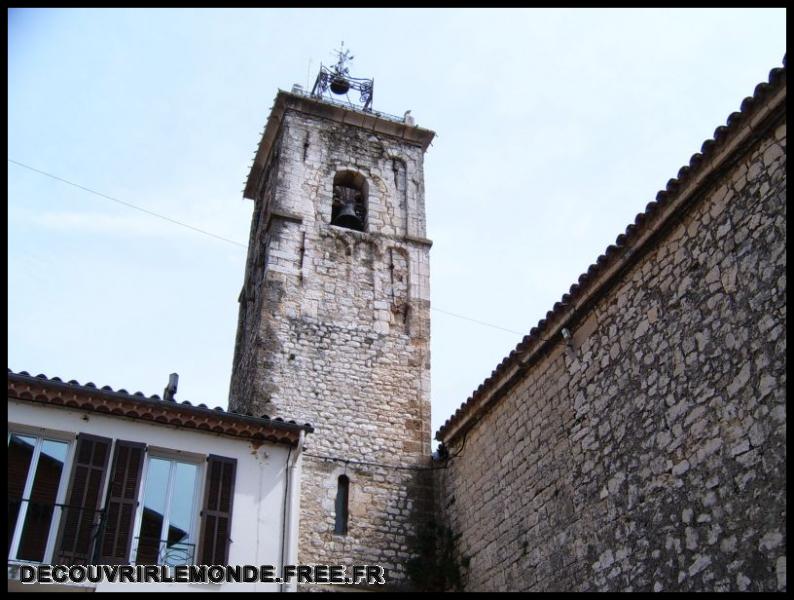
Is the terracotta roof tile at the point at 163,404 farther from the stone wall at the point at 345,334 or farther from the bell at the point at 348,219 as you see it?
the bell at the point at 348,219

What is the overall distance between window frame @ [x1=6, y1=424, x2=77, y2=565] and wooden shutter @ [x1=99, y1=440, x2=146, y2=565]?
0.49 metres

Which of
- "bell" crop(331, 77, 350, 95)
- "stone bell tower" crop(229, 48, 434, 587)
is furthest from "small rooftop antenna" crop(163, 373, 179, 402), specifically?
"bell" crop(331, 77, 350, 95)

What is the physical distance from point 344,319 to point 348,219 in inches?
101

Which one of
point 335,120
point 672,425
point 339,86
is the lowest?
point 672,425

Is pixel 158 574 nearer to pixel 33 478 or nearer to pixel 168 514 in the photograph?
pixel 168 514

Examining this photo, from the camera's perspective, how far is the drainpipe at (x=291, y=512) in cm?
1059

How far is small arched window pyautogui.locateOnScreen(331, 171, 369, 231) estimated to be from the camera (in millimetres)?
17391

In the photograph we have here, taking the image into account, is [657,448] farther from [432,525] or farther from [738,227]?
[432,525]

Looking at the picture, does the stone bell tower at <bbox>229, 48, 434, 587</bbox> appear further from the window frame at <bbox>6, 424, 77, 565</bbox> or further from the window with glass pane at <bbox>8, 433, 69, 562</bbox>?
the window with glass pane at <bbox>8, 433, 69, 562</bbox>

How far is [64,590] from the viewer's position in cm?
934

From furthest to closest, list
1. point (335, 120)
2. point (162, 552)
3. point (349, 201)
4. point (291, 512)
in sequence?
point (335, 120)
point (349, 201)
point (291, 512)
point (162, 552)

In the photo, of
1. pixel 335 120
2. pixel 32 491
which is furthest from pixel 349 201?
pixel 32 491

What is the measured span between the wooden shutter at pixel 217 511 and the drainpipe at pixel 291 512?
2.27 ft

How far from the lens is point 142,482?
10344 millimetres
